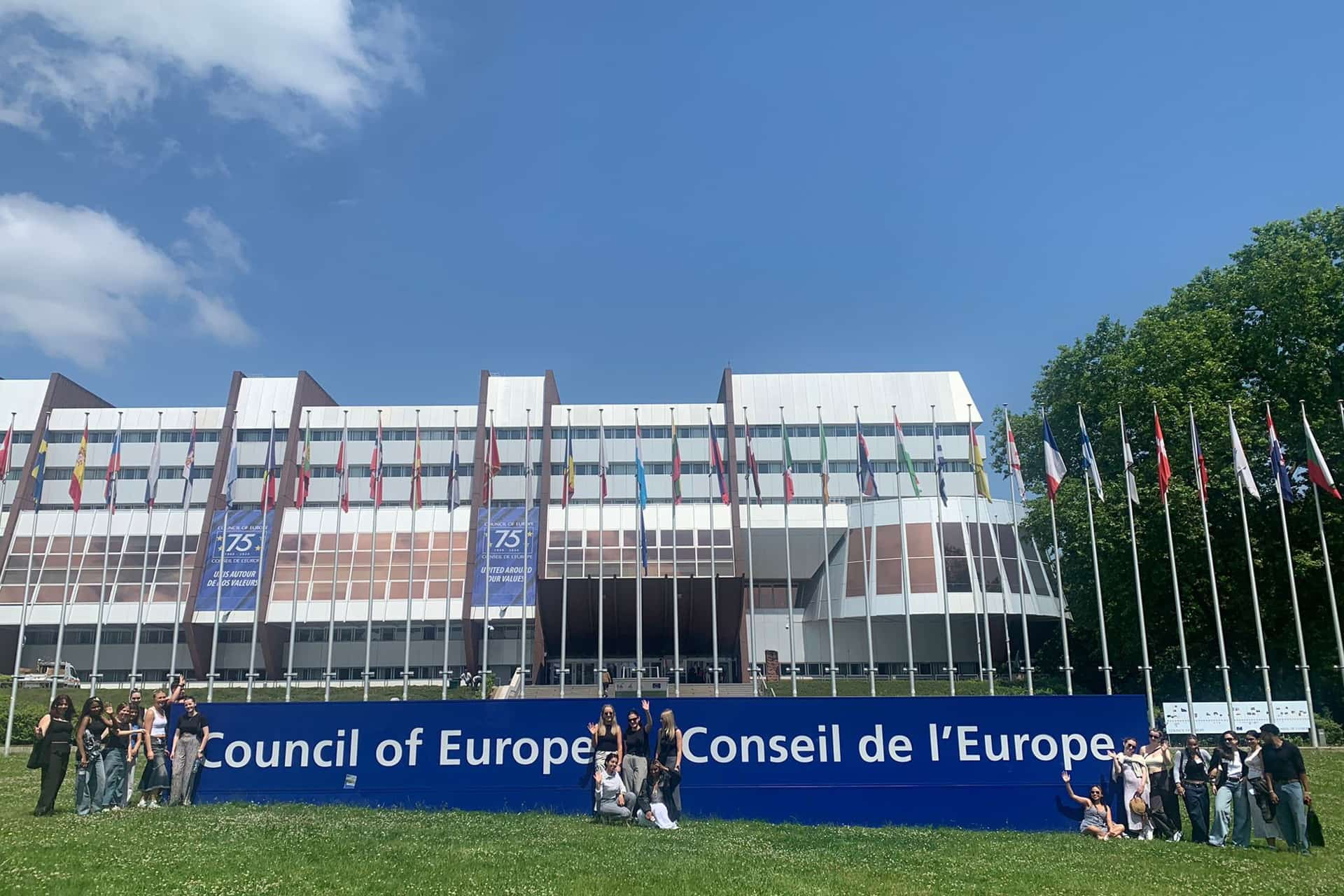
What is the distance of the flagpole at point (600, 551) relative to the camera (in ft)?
146

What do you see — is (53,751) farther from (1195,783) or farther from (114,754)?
(1195,783)

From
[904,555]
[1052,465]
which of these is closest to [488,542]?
[904,555]

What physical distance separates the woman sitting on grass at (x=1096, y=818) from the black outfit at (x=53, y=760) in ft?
47.1

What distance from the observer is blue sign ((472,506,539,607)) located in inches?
2109

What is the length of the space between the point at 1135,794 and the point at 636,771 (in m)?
7.12

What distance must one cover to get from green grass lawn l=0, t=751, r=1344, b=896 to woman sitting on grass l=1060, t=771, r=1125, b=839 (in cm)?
67

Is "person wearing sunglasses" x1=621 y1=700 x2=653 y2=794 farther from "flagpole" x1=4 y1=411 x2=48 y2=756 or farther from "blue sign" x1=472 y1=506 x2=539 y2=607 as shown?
"blue sign" x1=472 y1=506 x2=539 y2=607

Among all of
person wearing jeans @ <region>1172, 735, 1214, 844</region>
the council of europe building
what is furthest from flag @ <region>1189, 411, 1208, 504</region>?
person wearing jeans @ <region>1172, 735, 1214, 844</region>

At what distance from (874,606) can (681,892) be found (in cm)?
4453

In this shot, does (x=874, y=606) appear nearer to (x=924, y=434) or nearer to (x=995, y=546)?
(x=995, y=546)

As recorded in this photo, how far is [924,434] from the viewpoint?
62.8 metres

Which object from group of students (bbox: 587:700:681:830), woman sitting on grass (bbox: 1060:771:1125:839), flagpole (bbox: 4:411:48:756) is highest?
flagpole (bbox: 4:411:48:756)

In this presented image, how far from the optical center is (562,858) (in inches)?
430

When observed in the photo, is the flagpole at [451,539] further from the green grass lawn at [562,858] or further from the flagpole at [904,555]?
the green grass lawn at [562,858]
